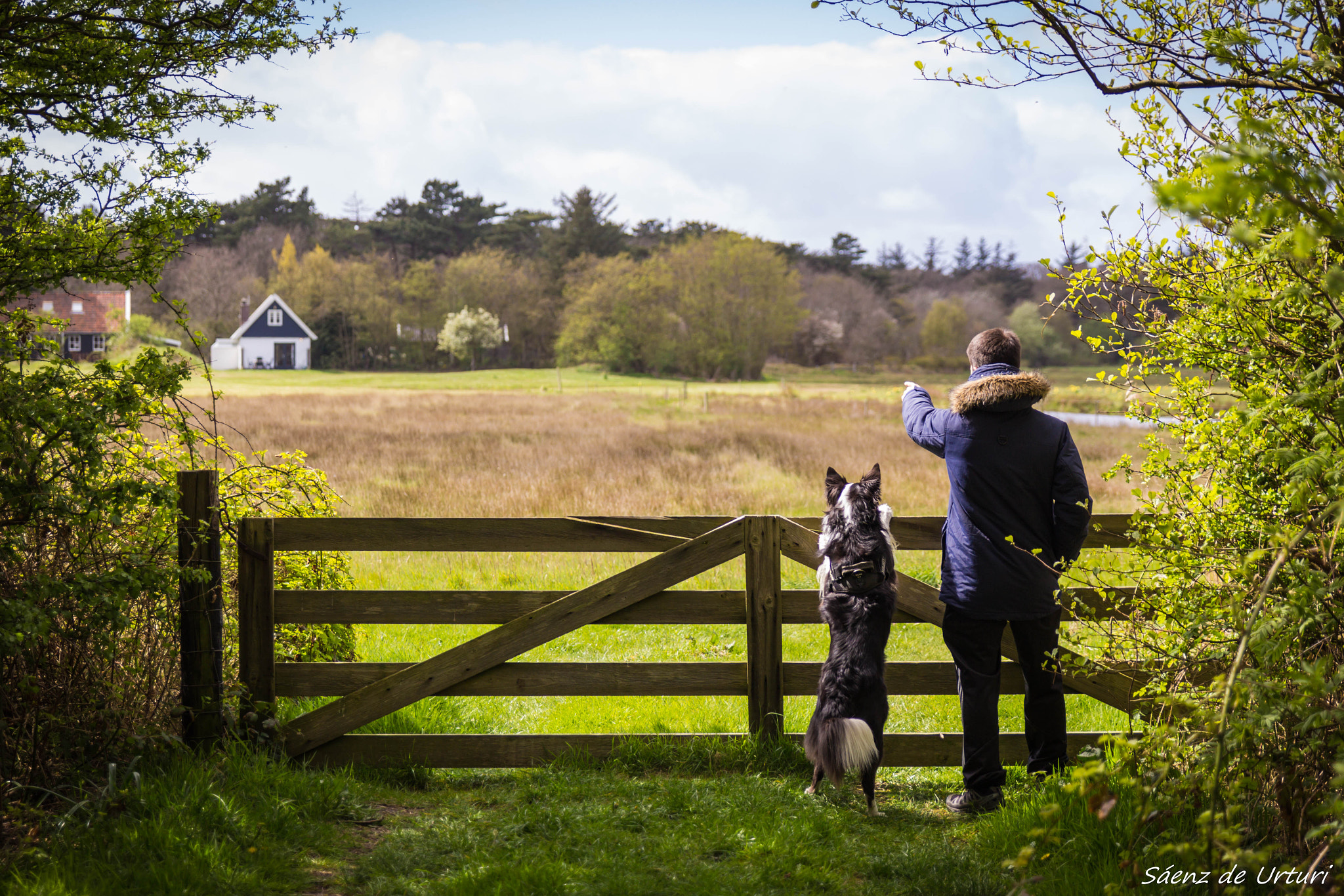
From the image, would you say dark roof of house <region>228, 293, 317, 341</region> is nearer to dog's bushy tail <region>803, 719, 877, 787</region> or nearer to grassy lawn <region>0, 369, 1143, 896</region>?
grassy lawn <region>0, 369, 1143, 896</region>

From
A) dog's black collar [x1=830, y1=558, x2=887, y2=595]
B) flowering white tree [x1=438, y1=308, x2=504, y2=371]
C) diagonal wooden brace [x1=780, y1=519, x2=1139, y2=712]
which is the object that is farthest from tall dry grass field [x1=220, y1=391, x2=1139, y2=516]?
flowering white tree [x1=438, y1=308, x2=504, y2=371]

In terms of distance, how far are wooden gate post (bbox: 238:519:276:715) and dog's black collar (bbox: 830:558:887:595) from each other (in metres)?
3.15

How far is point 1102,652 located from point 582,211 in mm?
85883

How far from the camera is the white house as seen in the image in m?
61.3

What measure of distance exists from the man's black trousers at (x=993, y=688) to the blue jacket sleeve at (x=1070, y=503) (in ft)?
1.14

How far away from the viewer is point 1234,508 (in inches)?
138

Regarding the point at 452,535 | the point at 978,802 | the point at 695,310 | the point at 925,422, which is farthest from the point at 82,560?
the point at 695,310

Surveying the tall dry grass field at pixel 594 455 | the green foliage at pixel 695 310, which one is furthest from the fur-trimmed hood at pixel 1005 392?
the green foliage at pixel 695 310

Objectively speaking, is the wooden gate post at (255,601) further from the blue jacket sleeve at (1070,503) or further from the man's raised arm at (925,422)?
the blue jacket sleeve at (1070,503)

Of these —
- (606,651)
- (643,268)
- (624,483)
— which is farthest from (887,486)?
(643,268)

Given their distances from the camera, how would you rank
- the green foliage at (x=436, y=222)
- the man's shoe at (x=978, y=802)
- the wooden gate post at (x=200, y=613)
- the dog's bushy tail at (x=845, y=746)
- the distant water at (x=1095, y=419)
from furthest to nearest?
the green foliage at (x=436, y=222)
the distant water at (x=1095, y=419)
the wooden gate post at (x=200, y=613)
the man's shoe at (x=978, y=802)
the dog's bushy tail at (x=845, y=746)

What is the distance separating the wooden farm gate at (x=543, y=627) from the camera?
476 cm

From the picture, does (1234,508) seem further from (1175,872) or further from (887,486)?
(887,486)

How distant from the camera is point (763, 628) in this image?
489 centimetres
